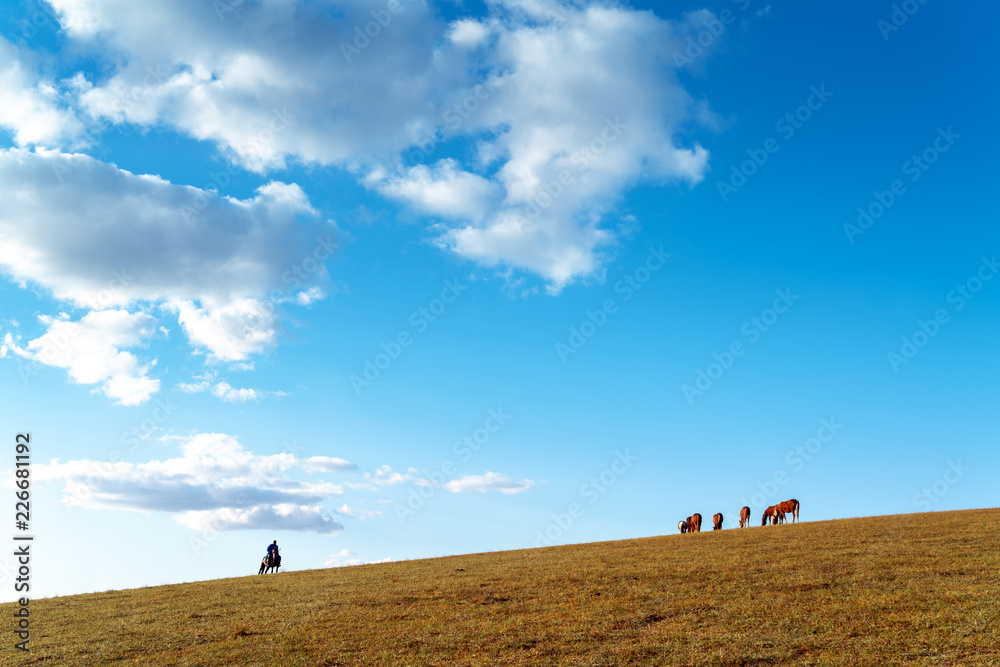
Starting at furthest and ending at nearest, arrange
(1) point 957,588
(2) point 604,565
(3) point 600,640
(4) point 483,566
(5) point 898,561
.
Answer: (4) point 483,566 < (2) point 604,565 < (5) point 898,561 < (1) point 957,588 < (3) point 600,640

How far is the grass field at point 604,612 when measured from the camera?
53.7 feet

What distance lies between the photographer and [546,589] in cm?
2491

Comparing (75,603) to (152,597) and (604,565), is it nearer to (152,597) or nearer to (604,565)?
(152,597)

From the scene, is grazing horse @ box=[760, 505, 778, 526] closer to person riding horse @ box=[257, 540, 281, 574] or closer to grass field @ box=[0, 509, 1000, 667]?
grass field @ box=[0, 509, 1000, 667]

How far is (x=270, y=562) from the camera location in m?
40.7

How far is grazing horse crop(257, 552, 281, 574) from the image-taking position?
4066 centimetres

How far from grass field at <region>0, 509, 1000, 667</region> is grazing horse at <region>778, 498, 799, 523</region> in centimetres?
1129

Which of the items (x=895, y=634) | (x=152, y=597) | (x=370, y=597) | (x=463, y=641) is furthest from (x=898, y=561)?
(x=152, y=597)

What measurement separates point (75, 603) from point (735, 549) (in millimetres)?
30788

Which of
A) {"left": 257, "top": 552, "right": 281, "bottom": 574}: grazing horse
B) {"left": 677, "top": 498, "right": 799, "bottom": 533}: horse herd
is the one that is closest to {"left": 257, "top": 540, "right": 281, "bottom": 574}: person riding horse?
{"left": 257, "top": 552, "right": 281, "bottom": 574}: grazing horse

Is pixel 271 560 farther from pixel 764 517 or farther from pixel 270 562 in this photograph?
pixel 764 517

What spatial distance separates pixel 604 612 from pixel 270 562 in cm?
2743

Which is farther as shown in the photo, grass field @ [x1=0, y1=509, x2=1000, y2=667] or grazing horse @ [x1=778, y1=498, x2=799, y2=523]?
grazing horse @ [x1=778, y1=498, x2=799, y2=523]

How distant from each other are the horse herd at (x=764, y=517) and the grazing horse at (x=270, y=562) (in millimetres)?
27924
